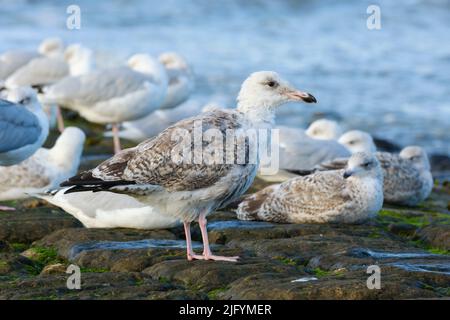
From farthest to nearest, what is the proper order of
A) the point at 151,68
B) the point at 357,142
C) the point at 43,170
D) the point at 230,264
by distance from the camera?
the point at 151,68
the point at 357,142
the point at 43,170
the point at 230,264

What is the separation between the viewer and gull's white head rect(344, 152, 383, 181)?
8.55 m

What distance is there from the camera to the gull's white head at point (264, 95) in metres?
7.14

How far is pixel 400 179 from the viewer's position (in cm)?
1025

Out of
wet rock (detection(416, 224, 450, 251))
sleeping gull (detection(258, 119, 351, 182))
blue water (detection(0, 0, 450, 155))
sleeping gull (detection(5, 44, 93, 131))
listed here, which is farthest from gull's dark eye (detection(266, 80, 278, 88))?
sleeping gull (detection(5, 44, 93, 131))

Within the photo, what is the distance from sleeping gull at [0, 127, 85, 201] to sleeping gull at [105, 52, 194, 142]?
338 centimetres

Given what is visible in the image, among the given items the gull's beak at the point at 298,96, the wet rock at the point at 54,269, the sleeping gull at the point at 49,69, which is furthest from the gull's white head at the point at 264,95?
the sleeping gull at the point at 49,69

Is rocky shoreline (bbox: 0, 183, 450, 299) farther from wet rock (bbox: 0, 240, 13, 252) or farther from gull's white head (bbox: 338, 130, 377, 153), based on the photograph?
gull's white head (bbox: 338, 130, 377, 153)

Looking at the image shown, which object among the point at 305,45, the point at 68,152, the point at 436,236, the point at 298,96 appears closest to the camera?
the point at 298,96

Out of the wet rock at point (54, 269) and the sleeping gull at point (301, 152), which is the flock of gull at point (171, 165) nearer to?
the sleeping gull at point (301, 152)

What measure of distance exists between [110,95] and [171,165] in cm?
659

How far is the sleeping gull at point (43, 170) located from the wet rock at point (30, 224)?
3.79 feet

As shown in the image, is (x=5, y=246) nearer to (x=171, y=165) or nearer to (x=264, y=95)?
(x=171, y=165)

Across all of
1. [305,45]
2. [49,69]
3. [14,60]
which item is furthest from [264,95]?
[305,45]

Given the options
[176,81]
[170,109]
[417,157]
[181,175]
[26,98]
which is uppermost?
[26,98]
